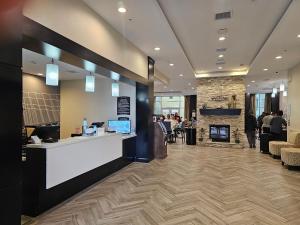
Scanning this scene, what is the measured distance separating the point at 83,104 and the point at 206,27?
6.39m

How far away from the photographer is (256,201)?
398cm

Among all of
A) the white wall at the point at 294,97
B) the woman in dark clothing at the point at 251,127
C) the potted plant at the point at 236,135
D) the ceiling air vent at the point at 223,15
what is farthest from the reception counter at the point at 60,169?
the woman in dark clothing at the point at 251,127

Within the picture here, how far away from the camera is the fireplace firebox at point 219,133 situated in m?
10.8

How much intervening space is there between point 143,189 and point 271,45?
192 inches

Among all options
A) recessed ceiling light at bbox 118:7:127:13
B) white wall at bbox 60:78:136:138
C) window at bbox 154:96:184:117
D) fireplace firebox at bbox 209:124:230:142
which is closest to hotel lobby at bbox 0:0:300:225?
recessed ceiling light at bbox 118:7:127:13

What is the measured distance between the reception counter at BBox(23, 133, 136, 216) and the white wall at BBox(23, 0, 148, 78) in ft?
5.99

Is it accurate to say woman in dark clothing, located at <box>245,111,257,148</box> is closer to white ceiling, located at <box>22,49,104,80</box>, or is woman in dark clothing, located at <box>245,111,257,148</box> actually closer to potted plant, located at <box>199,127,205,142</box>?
potted plant, located at <box>199,127,205,142</box>

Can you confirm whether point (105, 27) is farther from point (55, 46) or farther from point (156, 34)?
point (55, 46)

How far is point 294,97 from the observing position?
8305mm

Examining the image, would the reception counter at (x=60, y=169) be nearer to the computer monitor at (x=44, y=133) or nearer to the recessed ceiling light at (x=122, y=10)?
the computer monitor at (x=44, y=133)

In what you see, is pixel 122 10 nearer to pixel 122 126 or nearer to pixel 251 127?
pixel 122 126

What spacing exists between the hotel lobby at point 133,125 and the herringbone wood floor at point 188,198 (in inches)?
1.1

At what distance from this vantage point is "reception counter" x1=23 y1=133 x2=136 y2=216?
3.50 m

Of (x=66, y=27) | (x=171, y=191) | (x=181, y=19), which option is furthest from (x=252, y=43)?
(x=66, y=27)
